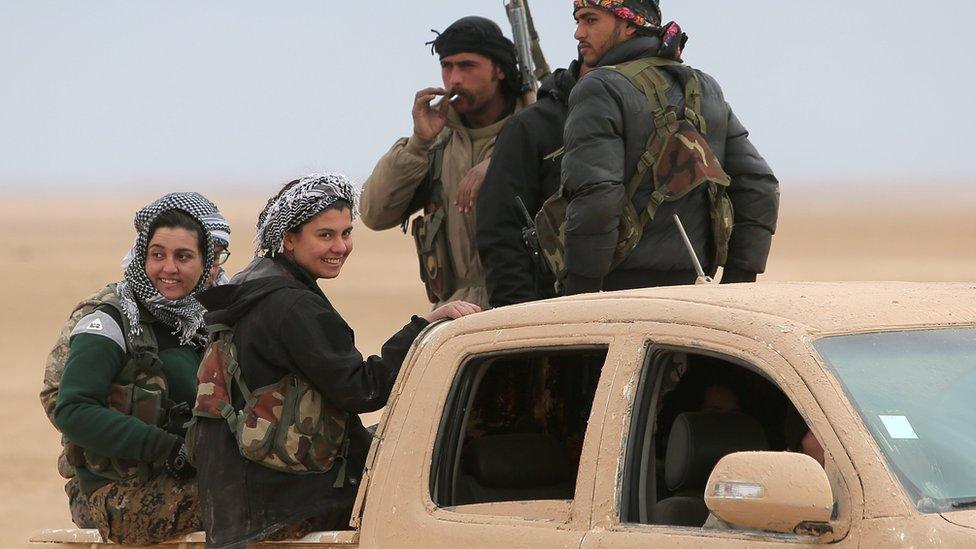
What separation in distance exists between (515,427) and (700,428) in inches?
39.5

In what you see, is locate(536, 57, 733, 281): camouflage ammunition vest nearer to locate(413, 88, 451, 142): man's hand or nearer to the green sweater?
locate(413, 88, 451, 142): man's hand

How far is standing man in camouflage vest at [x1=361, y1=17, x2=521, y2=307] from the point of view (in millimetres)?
7285

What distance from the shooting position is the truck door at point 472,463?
4078 mm

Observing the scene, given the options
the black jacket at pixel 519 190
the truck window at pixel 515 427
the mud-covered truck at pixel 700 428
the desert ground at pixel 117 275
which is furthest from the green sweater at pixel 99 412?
the desert ground at pixel 117 275

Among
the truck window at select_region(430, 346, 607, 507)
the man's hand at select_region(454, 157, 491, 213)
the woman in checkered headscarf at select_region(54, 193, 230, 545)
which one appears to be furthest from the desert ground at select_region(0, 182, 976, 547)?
the truck window at select_region(430, 346, 607, 507)

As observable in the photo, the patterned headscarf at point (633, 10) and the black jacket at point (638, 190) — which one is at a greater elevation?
the patterned headscarf at point (633, 10)

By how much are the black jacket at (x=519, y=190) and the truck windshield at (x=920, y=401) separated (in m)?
2.80

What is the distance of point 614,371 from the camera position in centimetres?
404

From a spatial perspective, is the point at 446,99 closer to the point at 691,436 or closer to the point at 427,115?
the point at 427,115

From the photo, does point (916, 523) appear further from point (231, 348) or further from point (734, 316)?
point (231, 348)

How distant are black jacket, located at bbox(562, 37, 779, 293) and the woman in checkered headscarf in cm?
Answer: 130

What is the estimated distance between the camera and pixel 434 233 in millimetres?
7355

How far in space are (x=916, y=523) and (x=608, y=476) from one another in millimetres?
769

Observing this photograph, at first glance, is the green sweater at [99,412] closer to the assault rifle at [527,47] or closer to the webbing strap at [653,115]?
the webbing strap at [653,115]
